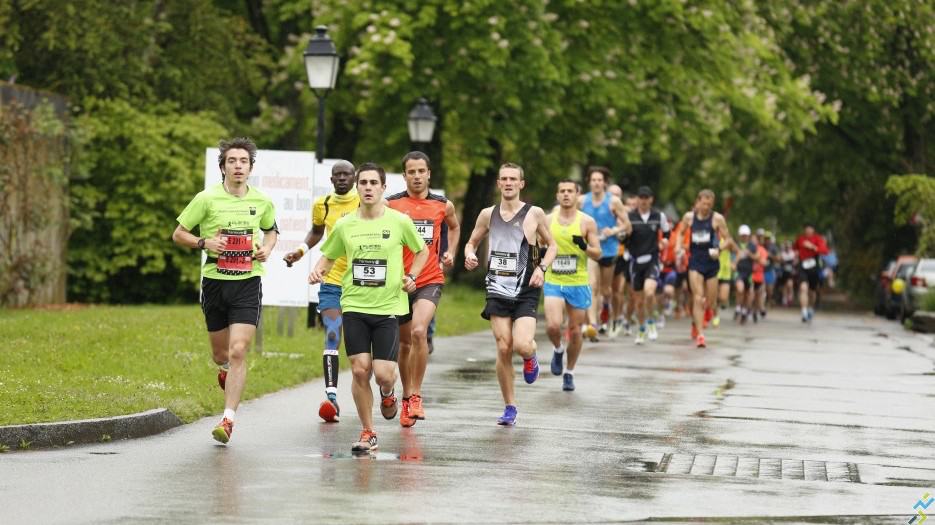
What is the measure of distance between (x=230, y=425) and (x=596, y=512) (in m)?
3.24

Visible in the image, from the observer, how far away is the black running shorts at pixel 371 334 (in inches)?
435

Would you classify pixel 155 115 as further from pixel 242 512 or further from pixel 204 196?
pixel 242 512

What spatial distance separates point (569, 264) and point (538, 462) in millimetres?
5578

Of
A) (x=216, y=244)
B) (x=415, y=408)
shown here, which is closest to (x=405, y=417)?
(x=415, y=408)

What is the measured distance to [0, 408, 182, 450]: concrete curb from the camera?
35.5 ft

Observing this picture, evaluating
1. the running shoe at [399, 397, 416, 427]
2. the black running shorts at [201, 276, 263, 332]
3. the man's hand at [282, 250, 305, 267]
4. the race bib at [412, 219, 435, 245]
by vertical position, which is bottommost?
the running shoe at [399, 397, 416, 427]

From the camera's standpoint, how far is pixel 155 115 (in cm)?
3009

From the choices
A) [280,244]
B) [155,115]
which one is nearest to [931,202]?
[155,115]

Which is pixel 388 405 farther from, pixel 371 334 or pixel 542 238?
pixel 542 238

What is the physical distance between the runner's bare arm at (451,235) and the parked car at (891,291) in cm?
2540

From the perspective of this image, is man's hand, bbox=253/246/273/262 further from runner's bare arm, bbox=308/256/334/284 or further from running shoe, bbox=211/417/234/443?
running shoe, bbox=211/417/234/443

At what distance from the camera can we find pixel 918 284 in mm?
35281

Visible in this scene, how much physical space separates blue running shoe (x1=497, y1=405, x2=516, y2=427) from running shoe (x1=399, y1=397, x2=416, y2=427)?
649 mm

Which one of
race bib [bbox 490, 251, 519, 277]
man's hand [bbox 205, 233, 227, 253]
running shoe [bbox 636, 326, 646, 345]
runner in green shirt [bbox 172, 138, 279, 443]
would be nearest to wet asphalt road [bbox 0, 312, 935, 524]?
runner in green shirt [bbox 172, 138, 279, 443]
